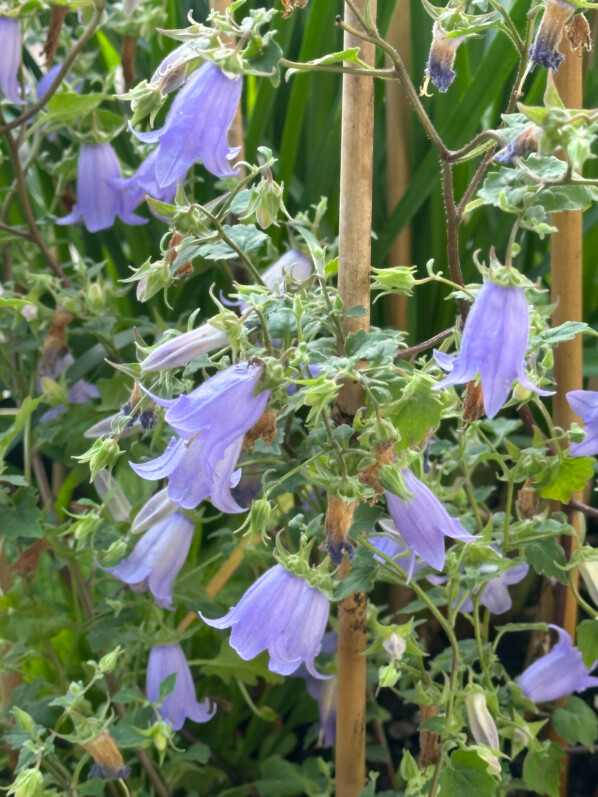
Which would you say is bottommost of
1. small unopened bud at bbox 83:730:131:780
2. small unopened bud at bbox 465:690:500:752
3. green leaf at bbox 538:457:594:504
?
small unopened bud at bbox 83:730:131:780

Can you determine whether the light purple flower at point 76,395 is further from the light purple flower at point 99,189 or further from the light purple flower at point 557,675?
the light purple flower at point 557,675

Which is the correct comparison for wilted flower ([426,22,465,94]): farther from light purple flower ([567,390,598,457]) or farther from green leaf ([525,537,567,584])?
green leaf ([525,537,567,584])

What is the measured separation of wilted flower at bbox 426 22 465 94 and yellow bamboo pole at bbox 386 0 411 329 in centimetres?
45

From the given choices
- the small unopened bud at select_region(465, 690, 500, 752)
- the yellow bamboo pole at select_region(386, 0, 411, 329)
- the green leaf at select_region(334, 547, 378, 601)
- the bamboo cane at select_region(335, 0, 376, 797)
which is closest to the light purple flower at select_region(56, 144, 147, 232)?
the yellow bamboo pole at select_region(386, 0, 411, 329)

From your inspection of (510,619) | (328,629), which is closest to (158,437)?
(328,629)

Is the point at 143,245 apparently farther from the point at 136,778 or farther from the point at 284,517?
the point at 136,778

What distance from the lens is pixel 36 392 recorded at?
112cm

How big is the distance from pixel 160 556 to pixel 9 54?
21.1 inches

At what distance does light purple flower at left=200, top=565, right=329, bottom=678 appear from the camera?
709 millimetres

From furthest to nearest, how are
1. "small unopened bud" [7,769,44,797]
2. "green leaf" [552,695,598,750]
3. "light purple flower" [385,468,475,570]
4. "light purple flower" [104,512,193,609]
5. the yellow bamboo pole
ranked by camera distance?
the yellow bamboo pole
"green leaf" [552,695,598,750]
"light purple flower" [104,512,193,609]
"small unopened bud" [7,769,44,797]
"light purple flower" [385,468,475,570]

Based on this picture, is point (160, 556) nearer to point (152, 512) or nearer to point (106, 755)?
point (152, 512)

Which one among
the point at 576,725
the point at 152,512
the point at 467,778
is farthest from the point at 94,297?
the point at 576,725

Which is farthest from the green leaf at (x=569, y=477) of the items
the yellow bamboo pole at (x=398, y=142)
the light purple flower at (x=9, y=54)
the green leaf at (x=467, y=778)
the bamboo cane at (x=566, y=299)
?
the light purple flower at (x=9, y=54)

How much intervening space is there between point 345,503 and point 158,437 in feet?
0.83
